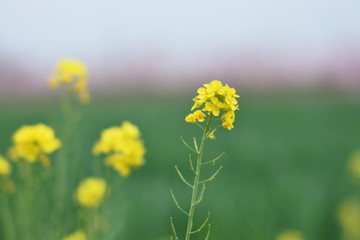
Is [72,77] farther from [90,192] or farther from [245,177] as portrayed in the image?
[245,177]

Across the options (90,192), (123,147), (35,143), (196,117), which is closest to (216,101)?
(196,117)

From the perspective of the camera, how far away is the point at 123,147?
1860 mm

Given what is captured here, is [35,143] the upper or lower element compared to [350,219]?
upper

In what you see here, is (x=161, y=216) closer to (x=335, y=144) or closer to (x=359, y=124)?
(x=335, y=144)

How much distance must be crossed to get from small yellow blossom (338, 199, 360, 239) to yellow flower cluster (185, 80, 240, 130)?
2534mm

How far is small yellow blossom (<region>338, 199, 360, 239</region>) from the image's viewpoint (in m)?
3.45

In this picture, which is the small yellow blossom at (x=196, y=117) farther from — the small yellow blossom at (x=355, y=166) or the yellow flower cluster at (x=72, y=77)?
the small yellow blossom at (x=355, y=166)

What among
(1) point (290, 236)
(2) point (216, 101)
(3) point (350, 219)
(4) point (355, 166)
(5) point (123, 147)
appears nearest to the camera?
(2) point (216, 101)

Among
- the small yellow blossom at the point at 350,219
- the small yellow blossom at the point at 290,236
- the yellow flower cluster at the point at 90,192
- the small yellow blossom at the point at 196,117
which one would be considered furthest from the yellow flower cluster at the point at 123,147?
the small yellow blossom at the point at 350,219

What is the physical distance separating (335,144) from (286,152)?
664 mm

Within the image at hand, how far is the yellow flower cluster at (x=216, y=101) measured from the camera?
1172mm

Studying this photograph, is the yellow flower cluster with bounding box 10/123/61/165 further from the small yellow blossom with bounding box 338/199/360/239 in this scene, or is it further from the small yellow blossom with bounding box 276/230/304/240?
the small yellow blossom with bounding box 338/199/360/239

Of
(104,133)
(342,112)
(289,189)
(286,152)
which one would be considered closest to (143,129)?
(286,152)

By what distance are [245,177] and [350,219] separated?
1.01 meters
